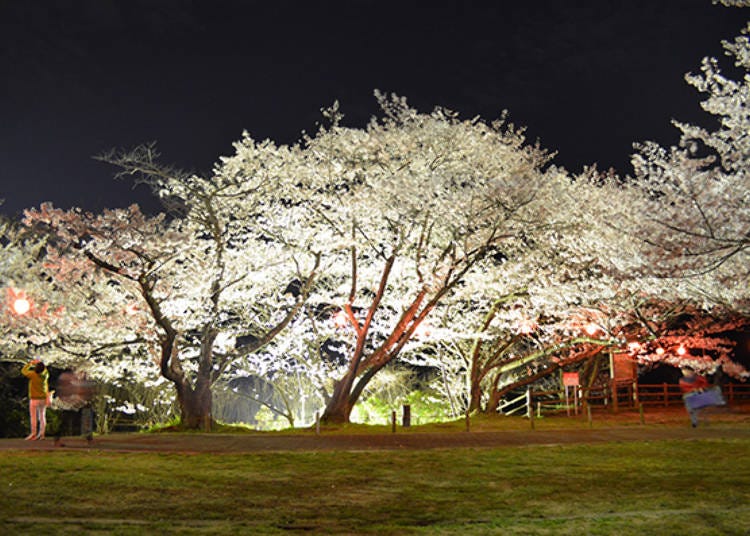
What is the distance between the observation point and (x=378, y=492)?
7973mm

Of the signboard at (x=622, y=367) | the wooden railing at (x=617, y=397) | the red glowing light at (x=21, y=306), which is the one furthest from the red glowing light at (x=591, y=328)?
the red glowing light at (x=21, y=306)

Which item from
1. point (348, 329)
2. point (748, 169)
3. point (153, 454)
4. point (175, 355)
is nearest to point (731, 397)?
point (348, 329)

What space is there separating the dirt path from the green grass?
1.19 meters

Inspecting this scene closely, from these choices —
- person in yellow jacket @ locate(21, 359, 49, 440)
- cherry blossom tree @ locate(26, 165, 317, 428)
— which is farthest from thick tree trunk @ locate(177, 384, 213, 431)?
person in yellow jacket @ locate(21, 359, 49, 440)

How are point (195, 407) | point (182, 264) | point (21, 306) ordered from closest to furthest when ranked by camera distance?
point (21, 306) → point (195, 407) → point (182, 264)

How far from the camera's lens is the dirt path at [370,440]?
493 inches

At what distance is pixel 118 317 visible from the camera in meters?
19.3

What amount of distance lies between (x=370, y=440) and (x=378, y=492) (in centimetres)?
635

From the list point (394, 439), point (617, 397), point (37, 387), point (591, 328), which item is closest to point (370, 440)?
point (394, 439)

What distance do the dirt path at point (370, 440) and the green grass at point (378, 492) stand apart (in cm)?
119

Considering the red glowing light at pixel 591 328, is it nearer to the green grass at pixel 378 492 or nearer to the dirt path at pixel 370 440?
the dirt path at pixel 370 440

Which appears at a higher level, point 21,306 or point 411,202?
point 411,202

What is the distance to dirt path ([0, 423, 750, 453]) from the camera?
1253 cm

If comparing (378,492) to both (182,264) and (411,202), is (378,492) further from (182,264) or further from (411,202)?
(182,264)
